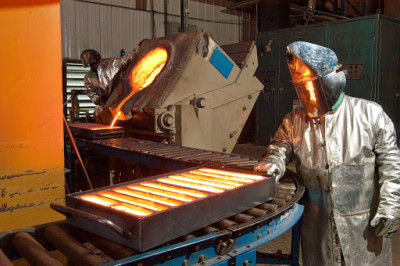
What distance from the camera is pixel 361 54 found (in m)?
5.98

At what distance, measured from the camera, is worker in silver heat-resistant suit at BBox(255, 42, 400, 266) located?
1886mm

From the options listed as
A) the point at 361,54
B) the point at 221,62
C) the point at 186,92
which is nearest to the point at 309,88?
the point at 186,92

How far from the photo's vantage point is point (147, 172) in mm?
3398

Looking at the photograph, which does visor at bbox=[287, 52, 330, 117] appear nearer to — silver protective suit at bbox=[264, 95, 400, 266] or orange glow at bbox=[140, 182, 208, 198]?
silver protective suit at bbox=[264, 95, 400, 266]

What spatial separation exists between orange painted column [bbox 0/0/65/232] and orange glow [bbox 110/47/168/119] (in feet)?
5.43

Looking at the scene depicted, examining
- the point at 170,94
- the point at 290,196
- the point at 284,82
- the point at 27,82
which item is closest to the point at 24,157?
the point at 27,82

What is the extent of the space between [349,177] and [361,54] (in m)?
4.68

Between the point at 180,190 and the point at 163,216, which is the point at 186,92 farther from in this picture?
the point at 163,216

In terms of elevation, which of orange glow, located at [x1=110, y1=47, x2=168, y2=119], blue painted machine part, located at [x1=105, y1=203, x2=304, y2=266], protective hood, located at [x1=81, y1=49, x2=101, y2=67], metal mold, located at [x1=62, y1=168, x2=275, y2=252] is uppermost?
protective hood, located at [x1=81, y1=49, x2=101, y2=67]

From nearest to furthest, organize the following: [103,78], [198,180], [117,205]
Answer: [117,205] < [198,180] < [103,78]

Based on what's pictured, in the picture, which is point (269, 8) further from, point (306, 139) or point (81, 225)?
point (81, 225)

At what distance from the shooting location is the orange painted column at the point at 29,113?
71.6 inches

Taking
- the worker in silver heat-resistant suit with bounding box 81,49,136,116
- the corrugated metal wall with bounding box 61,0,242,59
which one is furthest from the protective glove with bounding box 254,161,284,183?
the corrugated metal wall with bounding box 61,0,242,59

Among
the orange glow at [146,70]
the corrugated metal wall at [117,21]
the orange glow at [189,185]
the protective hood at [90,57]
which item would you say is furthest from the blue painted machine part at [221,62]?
the corrugated metal wall at [117,21]
